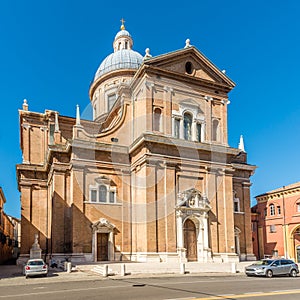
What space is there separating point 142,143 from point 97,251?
365 inches

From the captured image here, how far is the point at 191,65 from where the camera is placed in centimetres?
3509

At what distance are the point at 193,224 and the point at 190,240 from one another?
1361 mm

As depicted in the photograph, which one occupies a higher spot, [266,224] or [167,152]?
[167,152]

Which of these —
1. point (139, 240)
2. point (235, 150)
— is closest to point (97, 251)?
point (139, 240)

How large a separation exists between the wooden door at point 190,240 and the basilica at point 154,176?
8 centimetres

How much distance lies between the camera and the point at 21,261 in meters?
36.0

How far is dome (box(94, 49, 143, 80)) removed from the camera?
49188 mm

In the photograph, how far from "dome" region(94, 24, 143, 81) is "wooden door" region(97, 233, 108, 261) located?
2391 cm

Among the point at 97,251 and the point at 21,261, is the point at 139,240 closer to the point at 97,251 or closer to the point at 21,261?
the point at 97,251

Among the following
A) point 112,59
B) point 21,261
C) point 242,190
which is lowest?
point 21,261

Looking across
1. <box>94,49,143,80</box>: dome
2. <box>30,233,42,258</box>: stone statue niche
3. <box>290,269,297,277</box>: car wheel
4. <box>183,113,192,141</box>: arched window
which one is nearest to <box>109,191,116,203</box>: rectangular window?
<box>30,233,42,258</box>: stone statue niche

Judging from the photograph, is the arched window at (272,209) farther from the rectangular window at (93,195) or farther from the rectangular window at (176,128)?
the rectangular window at (93,195)

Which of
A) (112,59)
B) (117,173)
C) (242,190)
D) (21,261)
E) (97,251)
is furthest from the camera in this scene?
(112,59)

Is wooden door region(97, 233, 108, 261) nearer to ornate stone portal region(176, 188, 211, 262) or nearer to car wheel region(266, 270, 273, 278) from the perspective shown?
ornate stone portal region(176, 188, 211, 262)
